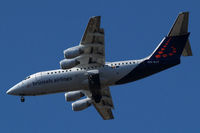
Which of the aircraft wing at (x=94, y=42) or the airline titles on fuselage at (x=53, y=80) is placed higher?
the aircraft wing at (x=94, y=42)

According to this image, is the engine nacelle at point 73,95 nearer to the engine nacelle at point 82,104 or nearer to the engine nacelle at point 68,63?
the engine nacelle at point 82,104

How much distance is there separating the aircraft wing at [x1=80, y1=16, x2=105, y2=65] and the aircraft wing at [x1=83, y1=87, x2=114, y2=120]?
328 cm

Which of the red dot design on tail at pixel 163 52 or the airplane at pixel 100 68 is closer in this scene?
the airplane at pixel 100 68

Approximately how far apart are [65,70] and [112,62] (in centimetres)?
329

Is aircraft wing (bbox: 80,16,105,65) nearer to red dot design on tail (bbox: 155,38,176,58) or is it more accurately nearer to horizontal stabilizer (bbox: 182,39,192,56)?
red dot design on tail (bbox: 155,38,176,58)

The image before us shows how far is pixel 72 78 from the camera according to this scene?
40.3 metres

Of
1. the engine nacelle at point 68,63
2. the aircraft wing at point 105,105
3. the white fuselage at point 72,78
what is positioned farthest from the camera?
the aircraft wing at point 105,105

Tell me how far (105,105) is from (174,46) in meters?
7.33

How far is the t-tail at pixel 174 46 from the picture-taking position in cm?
3962

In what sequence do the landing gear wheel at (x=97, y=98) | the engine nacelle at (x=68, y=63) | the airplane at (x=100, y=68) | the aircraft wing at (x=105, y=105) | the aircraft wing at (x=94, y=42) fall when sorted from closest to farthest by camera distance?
the aircraft wing at (x=94, y=42), the engine nacelle at (x=68, y=63), the airplane at (x=100, y=68), the landing gear wheel at (x=97, y=98), the aircraft wing at (x=105, y=105)

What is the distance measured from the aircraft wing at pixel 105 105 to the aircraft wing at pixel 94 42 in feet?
10.8

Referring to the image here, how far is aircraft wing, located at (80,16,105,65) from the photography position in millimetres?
37500

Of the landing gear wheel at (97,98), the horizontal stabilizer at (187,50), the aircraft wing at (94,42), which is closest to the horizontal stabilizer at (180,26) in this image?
the horizontal stabilizer at (187,50)

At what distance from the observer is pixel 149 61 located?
131 ft
